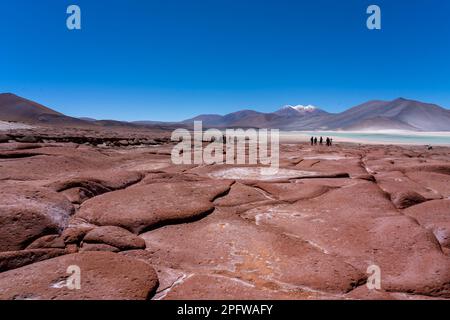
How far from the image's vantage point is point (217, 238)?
385 centimetres

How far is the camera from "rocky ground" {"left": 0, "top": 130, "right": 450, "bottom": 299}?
111 inches

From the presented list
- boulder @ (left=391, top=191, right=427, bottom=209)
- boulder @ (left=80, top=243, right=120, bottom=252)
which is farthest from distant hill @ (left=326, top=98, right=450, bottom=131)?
boulder @ (left=80, top=243, right=120, bottom=252)

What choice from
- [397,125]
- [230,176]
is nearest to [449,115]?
[397,125]

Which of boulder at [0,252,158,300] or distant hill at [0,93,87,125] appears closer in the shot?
boulder at [0,252,158,300]

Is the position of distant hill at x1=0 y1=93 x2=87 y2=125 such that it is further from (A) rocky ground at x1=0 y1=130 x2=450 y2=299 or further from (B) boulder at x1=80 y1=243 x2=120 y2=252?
(B) boulder at x1=80 y1=243 x2=120 y2=252

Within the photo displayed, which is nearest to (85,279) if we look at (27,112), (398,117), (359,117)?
(27,112)

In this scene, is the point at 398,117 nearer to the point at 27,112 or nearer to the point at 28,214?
the point at 27,112

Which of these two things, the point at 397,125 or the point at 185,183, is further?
the point at 397,125

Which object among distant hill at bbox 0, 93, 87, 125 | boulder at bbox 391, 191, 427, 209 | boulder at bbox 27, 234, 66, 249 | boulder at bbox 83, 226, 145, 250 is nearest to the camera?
boulder at bbox 27, 234, 66, 249

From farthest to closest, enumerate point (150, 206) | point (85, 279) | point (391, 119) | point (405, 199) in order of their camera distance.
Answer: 1. point (391, 119)
2. point (405, 199)
3. point (150, 206)
4. point (85, 279)

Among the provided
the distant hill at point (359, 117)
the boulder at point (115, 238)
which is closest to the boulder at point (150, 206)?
the boulder at point (115, 238)
